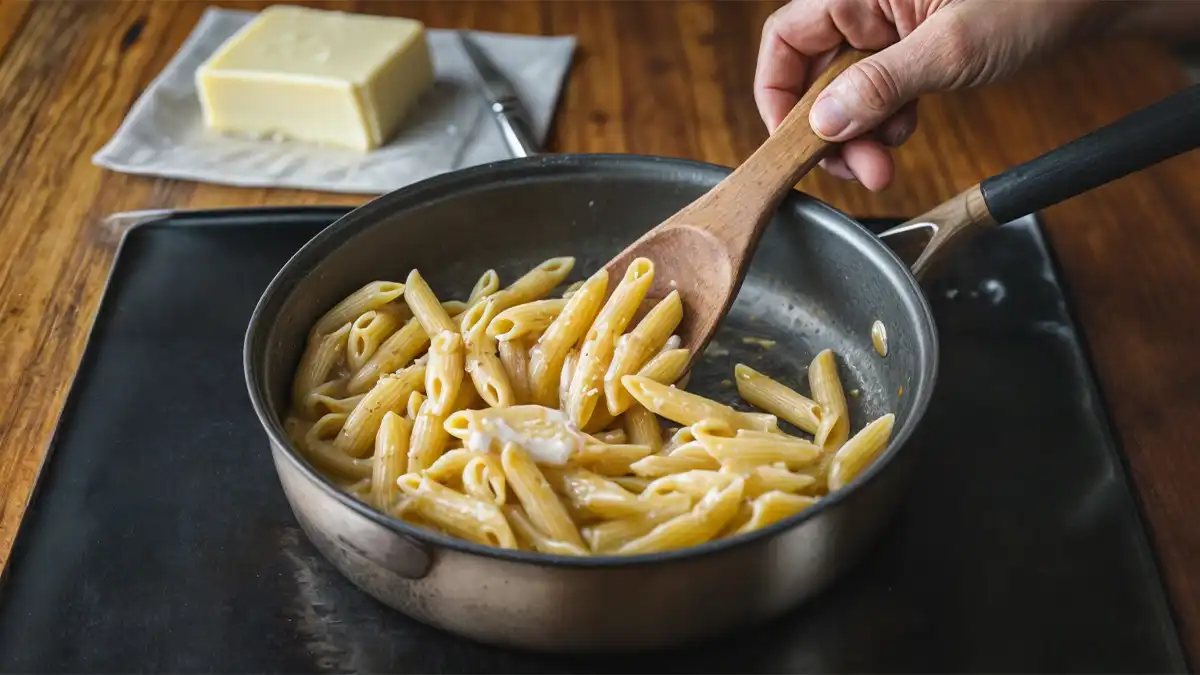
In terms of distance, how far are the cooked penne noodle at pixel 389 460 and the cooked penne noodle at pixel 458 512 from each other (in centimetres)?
3

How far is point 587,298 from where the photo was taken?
1248mm

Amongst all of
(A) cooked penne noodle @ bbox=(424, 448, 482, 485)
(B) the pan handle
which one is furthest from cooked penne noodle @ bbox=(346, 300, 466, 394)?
(B) the pan handle

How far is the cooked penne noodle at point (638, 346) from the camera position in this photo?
1.18 meters

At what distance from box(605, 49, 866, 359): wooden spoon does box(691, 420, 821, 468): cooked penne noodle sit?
0.17 m

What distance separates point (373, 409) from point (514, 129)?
685mm

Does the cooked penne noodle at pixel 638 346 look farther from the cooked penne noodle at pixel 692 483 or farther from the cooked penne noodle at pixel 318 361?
the cooked penne noodle at pixel 318 361

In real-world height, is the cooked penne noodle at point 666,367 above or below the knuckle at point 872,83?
below

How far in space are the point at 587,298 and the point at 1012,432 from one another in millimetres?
480

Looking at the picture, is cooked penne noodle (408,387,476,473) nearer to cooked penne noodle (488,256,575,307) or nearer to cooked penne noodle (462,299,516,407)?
cooked penne noodle (462,299,516,407)

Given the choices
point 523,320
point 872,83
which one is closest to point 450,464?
point 523,320

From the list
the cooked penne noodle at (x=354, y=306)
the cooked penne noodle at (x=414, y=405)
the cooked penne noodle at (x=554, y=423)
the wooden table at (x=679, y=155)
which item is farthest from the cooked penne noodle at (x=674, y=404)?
the wooden table at (x=679, y=155)

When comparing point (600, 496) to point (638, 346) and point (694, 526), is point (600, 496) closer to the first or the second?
point (694, 526)

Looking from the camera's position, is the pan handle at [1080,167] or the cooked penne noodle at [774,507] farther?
the pan handle at [1080,167]

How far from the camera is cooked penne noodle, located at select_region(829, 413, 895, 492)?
42.5 inches
